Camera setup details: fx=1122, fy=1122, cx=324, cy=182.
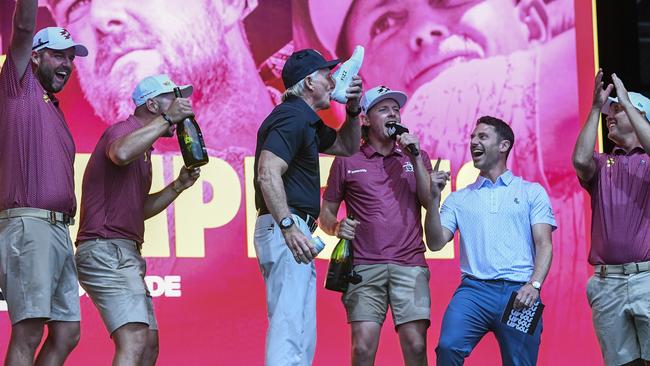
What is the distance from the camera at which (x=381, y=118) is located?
5746 millimetres

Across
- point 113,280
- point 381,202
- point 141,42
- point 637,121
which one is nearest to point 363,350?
point 381,202

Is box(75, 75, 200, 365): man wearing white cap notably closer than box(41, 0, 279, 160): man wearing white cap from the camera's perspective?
Yes

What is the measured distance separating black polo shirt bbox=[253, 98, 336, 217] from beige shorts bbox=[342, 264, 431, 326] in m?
0.92

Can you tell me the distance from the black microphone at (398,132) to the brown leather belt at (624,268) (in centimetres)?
107

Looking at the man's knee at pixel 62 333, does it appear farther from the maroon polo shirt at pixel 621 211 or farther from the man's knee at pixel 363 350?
the maroon polo shirt at pixel 621 211

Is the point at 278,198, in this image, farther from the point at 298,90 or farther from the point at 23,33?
the point at 23,33

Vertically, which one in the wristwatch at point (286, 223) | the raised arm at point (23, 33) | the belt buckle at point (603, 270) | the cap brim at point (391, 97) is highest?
the raised arm at point (23, 33)

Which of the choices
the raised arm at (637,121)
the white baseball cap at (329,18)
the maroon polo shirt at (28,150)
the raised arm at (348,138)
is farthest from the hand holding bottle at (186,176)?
the raised arm at (637,121)

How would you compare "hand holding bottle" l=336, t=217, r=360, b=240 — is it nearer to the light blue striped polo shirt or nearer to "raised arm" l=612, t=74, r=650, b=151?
the light blue striped polo shirt

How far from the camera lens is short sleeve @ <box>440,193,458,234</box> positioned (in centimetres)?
554

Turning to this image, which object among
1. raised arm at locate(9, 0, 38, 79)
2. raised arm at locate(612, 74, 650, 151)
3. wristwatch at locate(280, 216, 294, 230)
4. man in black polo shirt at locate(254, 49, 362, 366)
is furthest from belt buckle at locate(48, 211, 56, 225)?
raised arm at locate(612, 74, 650, 151)

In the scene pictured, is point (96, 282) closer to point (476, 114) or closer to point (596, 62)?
point (476, 114)

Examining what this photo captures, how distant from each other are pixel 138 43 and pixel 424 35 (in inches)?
66.8

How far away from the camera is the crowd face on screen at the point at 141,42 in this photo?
20.8 ft
